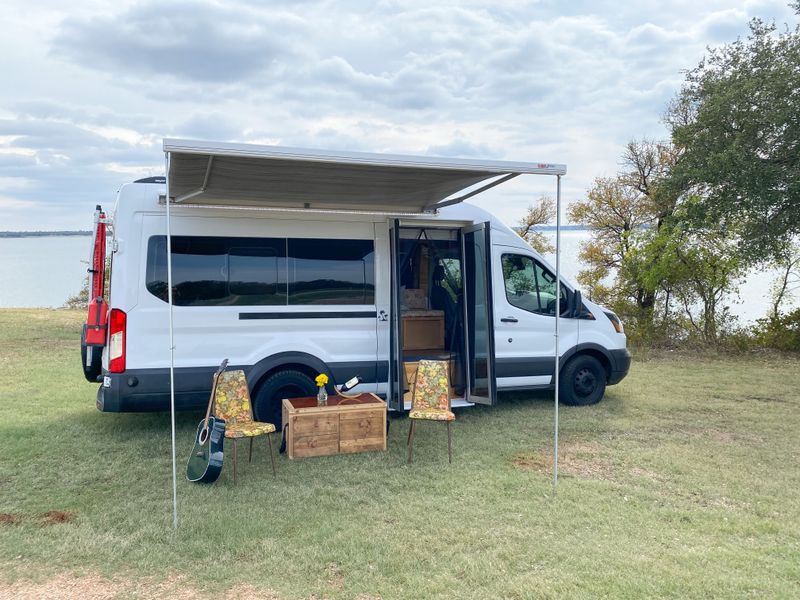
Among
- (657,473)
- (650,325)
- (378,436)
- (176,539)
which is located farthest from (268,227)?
(650,325)

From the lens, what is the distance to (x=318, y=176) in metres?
4.41

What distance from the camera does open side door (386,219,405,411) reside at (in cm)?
555

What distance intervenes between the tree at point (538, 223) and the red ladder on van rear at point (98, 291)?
34.8 ft

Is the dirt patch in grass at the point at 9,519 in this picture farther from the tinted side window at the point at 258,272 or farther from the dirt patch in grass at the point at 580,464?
the dirt patch in grass at the point at 580,464

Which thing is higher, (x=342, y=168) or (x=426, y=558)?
(x=342, y=168)

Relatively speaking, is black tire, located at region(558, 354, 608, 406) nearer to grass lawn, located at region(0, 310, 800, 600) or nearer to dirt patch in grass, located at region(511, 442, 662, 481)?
grass lawn, located at region(0, 310, 800, 600)

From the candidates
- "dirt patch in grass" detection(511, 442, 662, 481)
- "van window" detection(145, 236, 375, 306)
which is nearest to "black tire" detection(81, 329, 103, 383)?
"van window" detection(145, 236, 375, 306)

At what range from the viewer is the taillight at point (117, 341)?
15.7ft

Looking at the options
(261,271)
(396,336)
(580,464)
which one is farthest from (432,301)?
(580,464)

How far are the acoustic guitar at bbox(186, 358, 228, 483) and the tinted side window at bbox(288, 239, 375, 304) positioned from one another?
55.7 inches

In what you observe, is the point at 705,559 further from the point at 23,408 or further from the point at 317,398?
the point at 23,408

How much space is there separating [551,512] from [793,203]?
7247mm

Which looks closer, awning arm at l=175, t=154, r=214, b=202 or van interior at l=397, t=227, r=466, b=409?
awning arm at l=175, t=154, r=214, b=202

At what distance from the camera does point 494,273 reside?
611 cm
